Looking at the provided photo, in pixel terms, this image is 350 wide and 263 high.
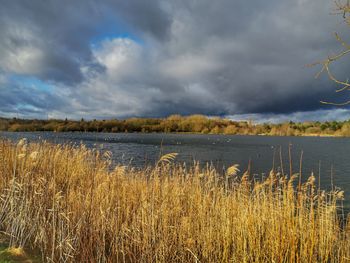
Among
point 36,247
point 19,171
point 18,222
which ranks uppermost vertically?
point 19,171

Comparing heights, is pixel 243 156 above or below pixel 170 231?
below

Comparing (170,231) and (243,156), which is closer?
(170,231)

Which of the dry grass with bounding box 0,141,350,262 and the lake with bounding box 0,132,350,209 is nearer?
the dry grass with bounding box 0,141,350,262

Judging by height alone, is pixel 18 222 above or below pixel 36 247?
above

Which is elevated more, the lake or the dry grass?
the dry grass

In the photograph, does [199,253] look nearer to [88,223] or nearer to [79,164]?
[88,223]

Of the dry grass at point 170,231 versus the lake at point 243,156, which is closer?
the dry grass at point 170,231

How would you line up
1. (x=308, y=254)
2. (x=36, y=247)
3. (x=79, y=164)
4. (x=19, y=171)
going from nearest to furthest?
(x=308, y=254), (x=36, y=247), (x=19, y=171), (x=79, y=164)

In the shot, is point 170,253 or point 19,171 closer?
point 170,253

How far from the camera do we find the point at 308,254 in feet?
17.8

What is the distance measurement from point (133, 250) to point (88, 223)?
1093 millimetres

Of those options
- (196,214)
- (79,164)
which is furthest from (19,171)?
(196,214)

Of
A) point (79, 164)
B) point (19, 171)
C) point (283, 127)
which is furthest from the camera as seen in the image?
point (283, 127)

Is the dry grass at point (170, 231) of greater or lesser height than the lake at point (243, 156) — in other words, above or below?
above
